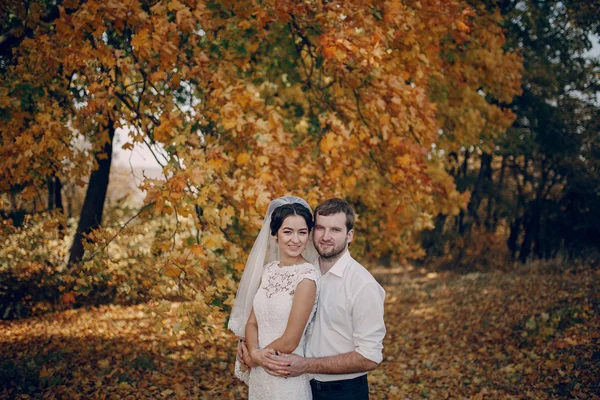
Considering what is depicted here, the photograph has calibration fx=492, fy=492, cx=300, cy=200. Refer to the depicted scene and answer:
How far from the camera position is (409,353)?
8445mm

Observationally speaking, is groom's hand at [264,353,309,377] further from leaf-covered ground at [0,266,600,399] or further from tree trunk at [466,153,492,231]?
tree trunk at [466,153,492,231]

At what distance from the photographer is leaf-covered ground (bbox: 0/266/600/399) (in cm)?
592

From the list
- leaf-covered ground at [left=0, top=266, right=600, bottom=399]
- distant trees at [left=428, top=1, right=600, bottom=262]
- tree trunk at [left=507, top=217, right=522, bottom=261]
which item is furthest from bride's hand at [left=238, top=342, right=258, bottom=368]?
tree trunk at [left=507, top=217, right=522, bottom=261]

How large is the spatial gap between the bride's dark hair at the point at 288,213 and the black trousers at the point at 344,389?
36.3 inches

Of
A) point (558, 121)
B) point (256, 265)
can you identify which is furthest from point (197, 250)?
point (558, 121)

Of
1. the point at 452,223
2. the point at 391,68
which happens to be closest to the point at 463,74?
the point at 391,68

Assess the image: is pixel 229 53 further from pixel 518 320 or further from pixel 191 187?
pixel 518 320

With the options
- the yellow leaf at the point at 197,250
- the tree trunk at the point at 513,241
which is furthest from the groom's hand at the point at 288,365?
the tree trunk at the point at 513,241

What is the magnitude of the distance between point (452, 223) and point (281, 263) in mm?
18476

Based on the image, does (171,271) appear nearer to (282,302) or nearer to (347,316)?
(282,302)

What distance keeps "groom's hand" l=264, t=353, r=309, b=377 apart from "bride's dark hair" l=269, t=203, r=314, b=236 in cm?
77

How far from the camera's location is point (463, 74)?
8.65 metres

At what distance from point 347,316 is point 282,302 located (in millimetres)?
395

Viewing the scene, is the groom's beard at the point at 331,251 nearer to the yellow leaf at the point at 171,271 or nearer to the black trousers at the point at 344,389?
the black trousers at the point at 344,389
